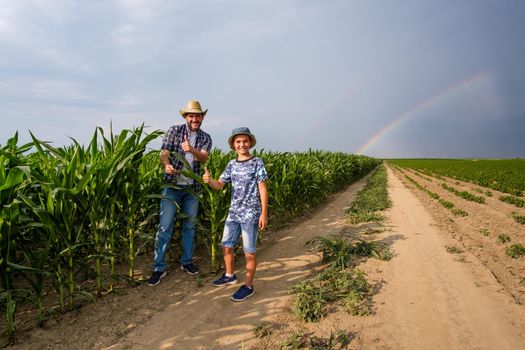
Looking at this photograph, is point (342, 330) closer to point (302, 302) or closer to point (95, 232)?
point (302, 302)

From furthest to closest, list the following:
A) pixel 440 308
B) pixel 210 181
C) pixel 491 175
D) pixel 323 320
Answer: pixel 491 175
pixel 210 181
pixel 440 308
pixel 323 320

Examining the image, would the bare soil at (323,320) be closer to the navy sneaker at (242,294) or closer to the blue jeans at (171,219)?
the navy sneaker at (242,294)

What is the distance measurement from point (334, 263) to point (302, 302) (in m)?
1.27

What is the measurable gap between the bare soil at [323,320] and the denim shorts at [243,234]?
56 cm

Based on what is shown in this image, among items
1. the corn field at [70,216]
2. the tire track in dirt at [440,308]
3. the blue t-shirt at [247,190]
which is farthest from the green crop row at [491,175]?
the corn field at [70,216]

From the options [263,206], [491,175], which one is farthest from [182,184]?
[491,175]

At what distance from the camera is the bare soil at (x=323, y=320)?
9.12 feet

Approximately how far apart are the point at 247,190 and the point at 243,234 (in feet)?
1.61

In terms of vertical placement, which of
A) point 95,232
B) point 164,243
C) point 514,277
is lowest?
point 514,277

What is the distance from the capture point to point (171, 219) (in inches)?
152

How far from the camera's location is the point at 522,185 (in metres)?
16.1

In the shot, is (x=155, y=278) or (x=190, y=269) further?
(x=190, y=269)

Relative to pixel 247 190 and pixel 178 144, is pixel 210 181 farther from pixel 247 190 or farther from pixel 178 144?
pixel 178 144

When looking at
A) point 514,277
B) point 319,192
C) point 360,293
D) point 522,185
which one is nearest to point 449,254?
point 514,277
